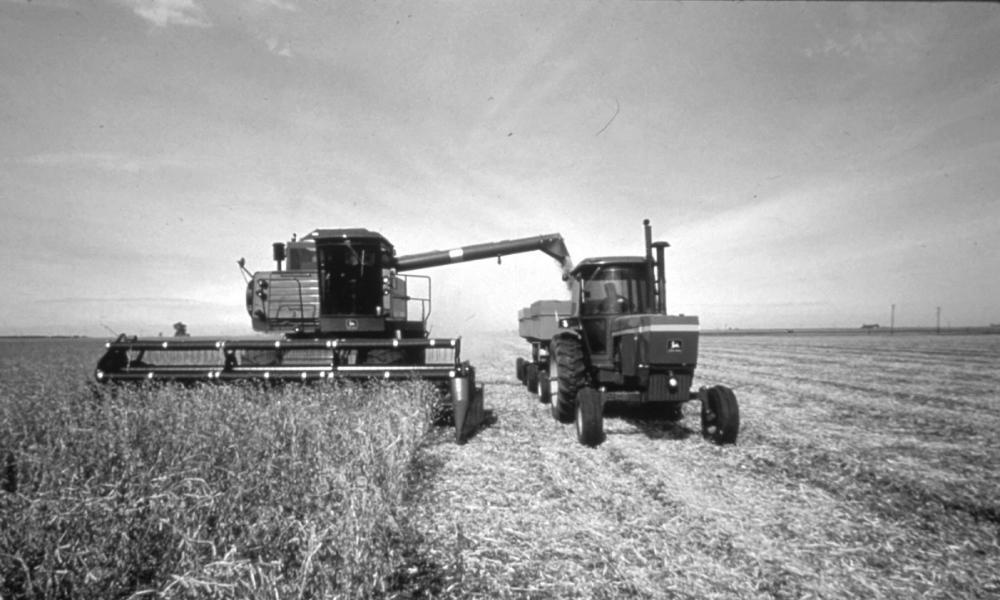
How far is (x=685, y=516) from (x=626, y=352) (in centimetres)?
303

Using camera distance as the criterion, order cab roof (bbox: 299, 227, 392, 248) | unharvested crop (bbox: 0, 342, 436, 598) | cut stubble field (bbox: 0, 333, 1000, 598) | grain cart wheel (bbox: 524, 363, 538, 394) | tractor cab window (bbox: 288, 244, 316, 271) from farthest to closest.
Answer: grain cart wheel (bbox: 524, 363, 538, 394), tractor cab window (bbox: 288, 244, 316, 271), cab roof (bbox: 299, 227, 392, 248), cut stubble field (bbox: 0, 333, 1000, 598), unharvested crop (bbox: 0, 342, 436, 598)

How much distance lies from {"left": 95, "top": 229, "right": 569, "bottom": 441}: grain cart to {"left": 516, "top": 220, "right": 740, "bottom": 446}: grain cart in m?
1.58

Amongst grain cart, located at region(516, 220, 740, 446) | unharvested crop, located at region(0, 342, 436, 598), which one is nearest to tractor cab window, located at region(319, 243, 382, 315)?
unharvested crop, located at region(0, 342, 436, 598)

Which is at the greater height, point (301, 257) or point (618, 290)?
point (301, 257)

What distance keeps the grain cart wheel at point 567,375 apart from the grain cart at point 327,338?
127cm

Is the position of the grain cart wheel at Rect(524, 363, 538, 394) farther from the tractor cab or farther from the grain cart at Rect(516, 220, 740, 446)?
the tractor cab

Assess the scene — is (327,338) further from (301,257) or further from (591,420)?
(591,420)

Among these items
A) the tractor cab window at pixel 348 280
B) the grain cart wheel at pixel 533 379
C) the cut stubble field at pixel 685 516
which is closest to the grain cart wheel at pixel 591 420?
the cut stubble field at pixel 685 516

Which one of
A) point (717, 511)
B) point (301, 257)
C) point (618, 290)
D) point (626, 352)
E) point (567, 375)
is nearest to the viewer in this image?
point (717, 511)

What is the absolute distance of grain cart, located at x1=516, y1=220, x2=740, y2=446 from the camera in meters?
6.49

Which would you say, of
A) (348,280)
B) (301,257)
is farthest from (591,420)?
(301,257)

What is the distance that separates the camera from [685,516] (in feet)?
13.6

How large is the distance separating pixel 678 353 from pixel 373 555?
4.83 metres

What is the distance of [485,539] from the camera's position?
144 inches
